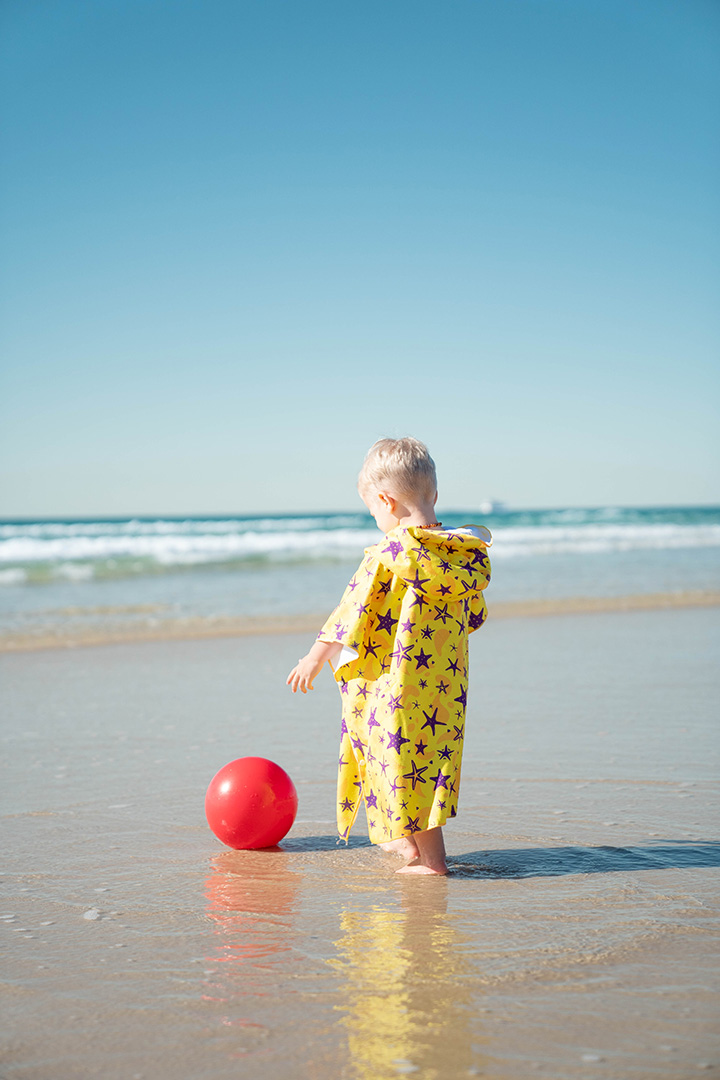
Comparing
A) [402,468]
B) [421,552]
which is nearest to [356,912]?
[421,552]

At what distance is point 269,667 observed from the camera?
8172mm

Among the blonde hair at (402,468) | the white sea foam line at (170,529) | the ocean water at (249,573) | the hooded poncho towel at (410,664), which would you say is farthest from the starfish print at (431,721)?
the white sea foam line at (170,529)

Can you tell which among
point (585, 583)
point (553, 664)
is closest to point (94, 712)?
point (553, 664)

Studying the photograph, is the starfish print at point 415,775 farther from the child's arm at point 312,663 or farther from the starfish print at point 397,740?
the child's arm at point 312,663

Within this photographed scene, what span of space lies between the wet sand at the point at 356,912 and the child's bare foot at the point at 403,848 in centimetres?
5

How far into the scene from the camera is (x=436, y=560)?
3.46m

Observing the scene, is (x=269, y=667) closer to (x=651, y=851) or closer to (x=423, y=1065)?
(x=651, y=851)

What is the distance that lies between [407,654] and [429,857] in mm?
741

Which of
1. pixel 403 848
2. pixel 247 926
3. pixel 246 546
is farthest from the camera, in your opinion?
pixel 246 546

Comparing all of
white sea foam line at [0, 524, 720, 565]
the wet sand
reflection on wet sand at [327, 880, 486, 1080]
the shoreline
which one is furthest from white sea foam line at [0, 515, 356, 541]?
reflection on wet sand at [327, 880, 486, 1080]

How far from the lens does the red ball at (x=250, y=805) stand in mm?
3740

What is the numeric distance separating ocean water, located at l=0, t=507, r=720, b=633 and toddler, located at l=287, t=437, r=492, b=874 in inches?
326

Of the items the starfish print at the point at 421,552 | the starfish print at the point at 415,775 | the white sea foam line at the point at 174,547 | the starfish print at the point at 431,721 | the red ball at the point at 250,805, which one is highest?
the white sea foam line at the point at 174,547

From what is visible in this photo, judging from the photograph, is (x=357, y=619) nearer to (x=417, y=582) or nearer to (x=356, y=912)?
(x=417, y=582)
